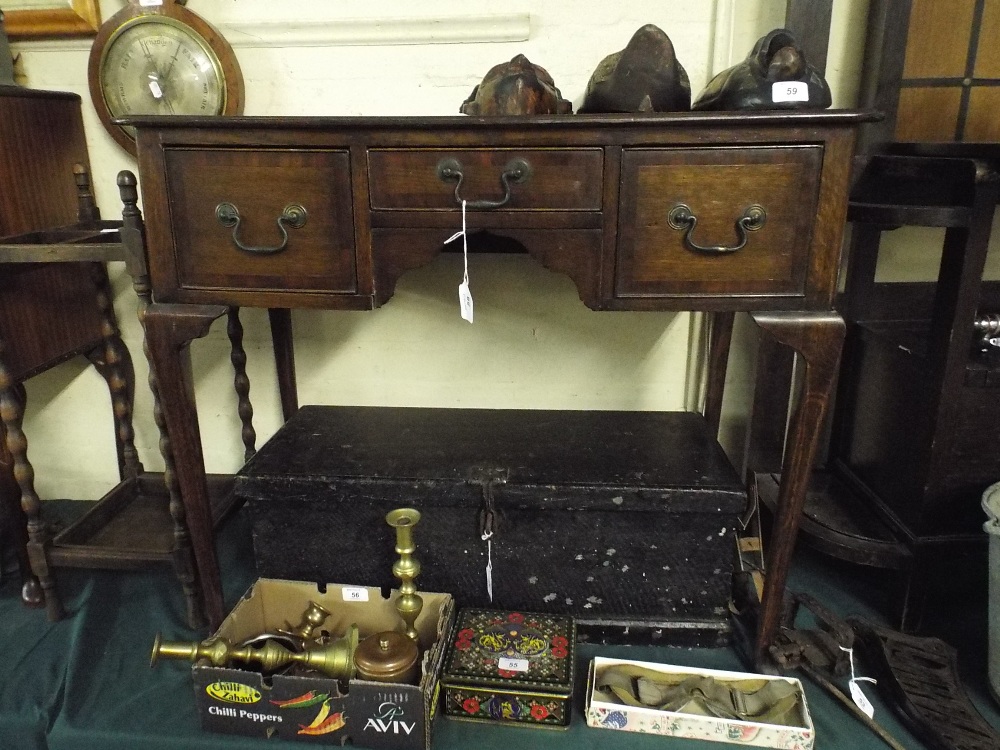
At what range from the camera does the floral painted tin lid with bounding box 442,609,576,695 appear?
1.35m

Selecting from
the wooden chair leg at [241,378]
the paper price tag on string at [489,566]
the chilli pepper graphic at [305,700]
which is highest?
the wooden chair leg at [241,378]

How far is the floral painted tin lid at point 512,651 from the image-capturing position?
4.43 ft

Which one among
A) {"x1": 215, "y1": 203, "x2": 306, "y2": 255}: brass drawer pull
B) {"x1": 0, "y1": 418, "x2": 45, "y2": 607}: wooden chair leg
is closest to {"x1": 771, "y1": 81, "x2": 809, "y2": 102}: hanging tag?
{"x1": 215, "y1": 203, "x2": 306, "y2": 255}: brass drawer pull

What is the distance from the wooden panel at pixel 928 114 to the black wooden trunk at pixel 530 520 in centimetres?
87

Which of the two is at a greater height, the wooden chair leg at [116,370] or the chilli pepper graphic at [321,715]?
the wooden chair leg at [116,370]

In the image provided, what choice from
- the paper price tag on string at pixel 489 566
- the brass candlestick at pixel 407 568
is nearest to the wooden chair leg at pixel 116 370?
the brass candlestick at pixel 407 568

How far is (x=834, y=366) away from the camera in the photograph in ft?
4.22

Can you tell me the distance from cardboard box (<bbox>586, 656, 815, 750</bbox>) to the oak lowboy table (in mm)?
406

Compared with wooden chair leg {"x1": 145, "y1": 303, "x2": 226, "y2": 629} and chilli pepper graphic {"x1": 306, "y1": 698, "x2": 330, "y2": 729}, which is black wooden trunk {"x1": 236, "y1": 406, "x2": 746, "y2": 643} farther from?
chilli pepper graphic {"x1": 306, "y1": 698, "x2": 330, "y2": 729}

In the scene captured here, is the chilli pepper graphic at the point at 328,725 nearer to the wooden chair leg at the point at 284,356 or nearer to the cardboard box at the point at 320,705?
the cardboard box at the point at 320,705

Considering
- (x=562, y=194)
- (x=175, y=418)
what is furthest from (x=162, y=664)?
(x=562, y=194)

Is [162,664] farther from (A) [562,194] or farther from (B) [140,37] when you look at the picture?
(B) [140,37]

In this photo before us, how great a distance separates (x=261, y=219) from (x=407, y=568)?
2.38ft

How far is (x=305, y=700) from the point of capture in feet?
4.25
